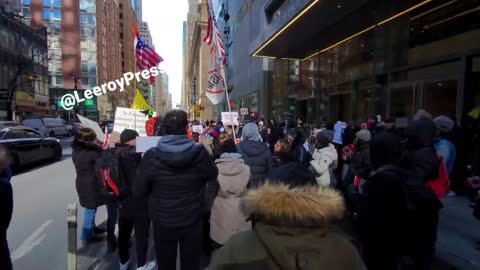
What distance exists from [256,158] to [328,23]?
1224 centimetres

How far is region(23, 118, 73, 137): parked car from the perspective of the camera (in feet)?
93.2

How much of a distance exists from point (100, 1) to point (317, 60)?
2870 inches

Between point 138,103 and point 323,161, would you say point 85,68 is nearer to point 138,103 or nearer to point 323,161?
point 138,103

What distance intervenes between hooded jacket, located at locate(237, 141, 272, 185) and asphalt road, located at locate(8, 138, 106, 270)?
2721mm

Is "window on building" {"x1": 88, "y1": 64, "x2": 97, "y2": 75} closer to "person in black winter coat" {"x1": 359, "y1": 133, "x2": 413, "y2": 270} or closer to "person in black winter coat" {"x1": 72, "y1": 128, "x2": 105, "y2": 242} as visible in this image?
"person in black winter coat" {"x1": 72, "y1": 128, "x2": 105, "y2": 242}

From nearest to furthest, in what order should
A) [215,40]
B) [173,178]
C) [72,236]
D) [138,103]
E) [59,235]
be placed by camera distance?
[173,178] < [72,236] < [59,235] < [138,103] < [215,40]

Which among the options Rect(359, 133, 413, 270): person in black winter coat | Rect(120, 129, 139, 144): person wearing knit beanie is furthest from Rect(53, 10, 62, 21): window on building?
Rect(359, 133, 413, 270): person in black winter coat

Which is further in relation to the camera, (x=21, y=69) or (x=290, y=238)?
(x=21, y=69)

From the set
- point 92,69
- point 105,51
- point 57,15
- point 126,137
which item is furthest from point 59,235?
point 105,51

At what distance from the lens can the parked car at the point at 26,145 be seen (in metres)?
11.7

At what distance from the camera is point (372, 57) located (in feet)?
44.5

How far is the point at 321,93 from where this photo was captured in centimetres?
1858

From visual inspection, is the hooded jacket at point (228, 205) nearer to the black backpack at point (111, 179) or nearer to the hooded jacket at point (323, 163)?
the black backpack at point (111, 179)

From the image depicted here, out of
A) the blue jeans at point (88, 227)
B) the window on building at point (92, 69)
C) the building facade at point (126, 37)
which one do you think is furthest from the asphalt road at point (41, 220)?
the building facade at point (126, 37)
